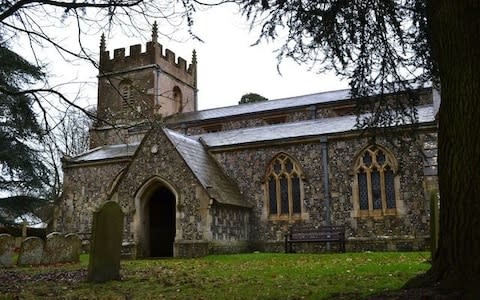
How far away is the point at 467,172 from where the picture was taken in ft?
14.6

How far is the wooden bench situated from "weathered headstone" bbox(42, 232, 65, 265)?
23.4 ft

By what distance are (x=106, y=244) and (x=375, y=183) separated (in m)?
10.7

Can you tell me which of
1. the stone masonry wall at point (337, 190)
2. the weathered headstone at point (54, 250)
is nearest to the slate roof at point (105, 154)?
the stone masonry wall at point (337, 190)

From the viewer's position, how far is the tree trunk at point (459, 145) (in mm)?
4406

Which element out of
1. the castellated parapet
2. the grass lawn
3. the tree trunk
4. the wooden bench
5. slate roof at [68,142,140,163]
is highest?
the castellated parapet

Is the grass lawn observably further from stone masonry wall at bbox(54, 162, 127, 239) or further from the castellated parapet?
the castellated parapet

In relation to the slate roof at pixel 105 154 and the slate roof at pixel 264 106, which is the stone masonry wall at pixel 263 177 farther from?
the slate roof at pixel 264 106

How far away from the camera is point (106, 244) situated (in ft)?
29.2

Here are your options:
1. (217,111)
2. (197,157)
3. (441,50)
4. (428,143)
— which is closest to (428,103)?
(428,143)

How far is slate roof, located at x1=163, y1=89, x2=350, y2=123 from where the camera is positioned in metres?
24.3

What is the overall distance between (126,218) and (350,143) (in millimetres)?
8419

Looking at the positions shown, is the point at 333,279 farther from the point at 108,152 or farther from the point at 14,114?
the point at 108,152

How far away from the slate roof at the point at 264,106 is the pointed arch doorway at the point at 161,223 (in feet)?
A: 22.2

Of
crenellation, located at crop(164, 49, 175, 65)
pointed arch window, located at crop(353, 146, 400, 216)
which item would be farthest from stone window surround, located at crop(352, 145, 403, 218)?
crenellation, located at crop(164, 49, 175, 65)
